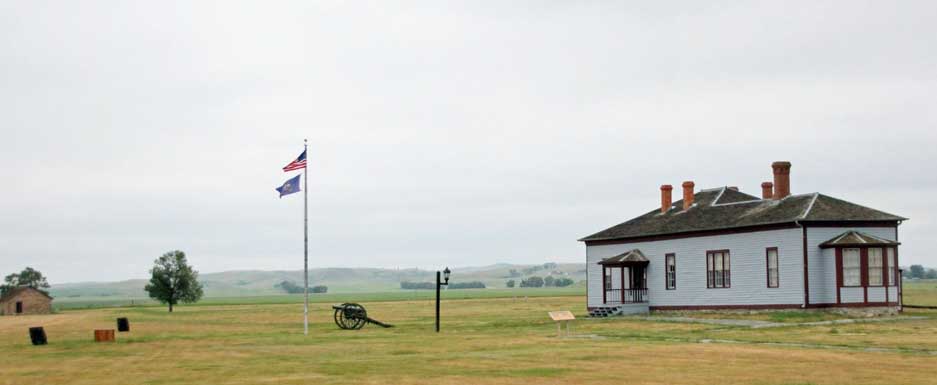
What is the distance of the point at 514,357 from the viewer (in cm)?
2847

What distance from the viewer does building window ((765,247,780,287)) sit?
162ft

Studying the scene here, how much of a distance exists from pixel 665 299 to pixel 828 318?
1214 centimetres

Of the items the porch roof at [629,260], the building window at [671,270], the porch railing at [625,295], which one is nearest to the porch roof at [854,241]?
the building window at [671,270]

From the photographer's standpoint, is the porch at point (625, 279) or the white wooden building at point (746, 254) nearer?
the white wooden building at point (746, 254)

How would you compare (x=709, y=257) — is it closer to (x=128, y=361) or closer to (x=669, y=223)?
(x=669, y=223)

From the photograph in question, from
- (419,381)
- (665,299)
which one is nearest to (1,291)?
(665,299)

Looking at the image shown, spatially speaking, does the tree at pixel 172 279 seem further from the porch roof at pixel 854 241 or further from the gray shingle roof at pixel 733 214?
the porch roof at pixel 854 241

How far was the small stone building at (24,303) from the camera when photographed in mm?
111688

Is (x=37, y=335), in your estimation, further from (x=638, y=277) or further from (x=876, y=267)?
(x=876, y=267)

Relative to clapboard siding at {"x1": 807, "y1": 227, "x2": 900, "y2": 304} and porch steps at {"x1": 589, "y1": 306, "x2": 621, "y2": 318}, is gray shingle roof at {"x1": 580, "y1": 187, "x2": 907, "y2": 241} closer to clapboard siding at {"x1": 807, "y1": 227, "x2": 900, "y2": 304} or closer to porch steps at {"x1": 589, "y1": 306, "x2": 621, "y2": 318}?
clapboard siding at {"x1": 807, "y1": 227, "x2": 900, "y2": 304}

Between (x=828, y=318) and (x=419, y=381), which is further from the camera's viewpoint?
(x=828, y=318)

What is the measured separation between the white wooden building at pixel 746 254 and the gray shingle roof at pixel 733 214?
7cm

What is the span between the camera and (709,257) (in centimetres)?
5334

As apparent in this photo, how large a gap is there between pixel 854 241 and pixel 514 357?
24.8 metres
